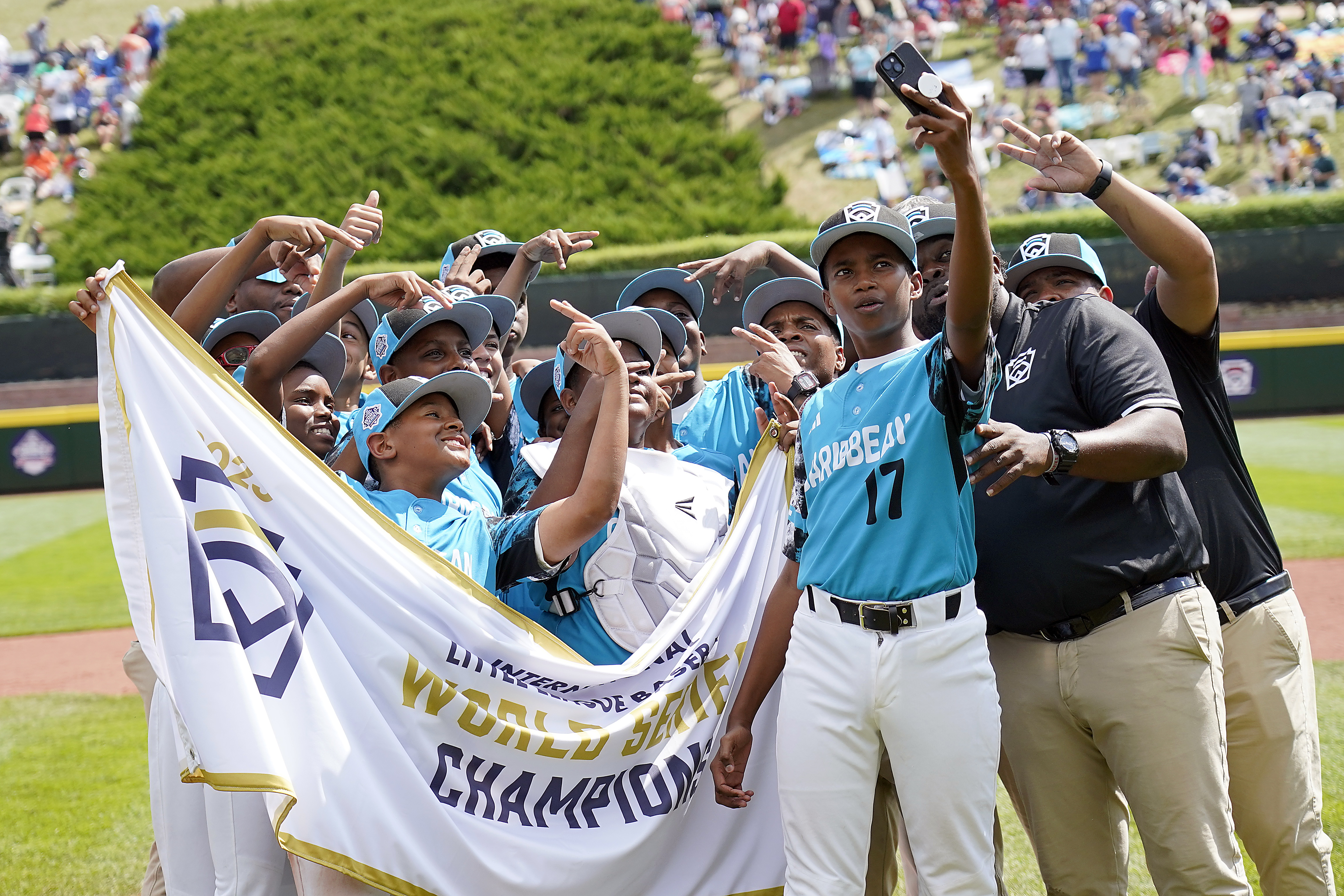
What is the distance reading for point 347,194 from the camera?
31.6 meters

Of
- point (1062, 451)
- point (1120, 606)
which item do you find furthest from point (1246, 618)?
point (1062, 451)

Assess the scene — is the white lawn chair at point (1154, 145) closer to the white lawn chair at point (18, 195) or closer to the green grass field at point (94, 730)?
the green grass field at point (94, 730)

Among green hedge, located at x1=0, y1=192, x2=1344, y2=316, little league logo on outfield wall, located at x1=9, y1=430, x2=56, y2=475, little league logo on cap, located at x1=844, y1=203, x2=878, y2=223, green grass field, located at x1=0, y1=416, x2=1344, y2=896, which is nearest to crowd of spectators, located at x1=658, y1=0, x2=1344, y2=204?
green hedge, located at x1=0, y1=192, x2=1344, y2=316

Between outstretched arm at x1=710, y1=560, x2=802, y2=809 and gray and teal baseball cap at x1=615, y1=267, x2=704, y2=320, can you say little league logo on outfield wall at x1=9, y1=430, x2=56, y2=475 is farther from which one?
outstretched arm at x1=710, y1=560, x2=802, y2=809

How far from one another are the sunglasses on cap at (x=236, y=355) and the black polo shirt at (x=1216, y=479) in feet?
10.9

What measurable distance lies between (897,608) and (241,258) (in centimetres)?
257

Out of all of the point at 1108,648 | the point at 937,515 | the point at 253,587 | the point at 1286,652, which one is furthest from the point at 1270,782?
the point at 253,587

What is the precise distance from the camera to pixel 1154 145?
2736 centimetres

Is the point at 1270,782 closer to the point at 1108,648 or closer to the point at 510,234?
the point at 1108,648

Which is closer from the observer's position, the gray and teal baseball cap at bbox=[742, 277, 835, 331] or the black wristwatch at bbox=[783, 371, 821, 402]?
the black wristwatch at bbox=[783, 371, 821, 402]

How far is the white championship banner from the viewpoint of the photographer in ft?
10.2

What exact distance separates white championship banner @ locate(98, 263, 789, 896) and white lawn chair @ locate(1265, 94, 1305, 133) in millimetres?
27963

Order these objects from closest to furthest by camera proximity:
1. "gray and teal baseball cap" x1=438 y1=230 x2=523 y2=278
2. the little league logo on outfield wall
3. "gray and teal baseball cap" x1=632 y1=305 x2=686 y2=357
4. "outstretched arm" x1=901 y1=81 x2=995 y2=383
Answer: "outstretched arm" x1=901 y1=81 x2=995 y2=383 < "gray and teal baseball cap" x1=632 y1=305 x2=686 y2=357 < "gray and teal baseball cap" x1=438 y1=230 x2=523 y2=278 < the little league logo on outfield wall

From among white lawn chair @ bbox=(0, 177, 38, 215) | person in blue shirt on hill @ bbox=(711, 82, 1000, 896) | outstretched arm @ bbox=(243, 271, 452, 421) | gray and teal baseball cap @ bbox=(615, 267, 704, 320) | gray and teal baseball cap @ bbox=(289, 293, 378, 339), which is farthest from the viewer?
white lawn chair @ bbox=(0, 177, 38, 215)
